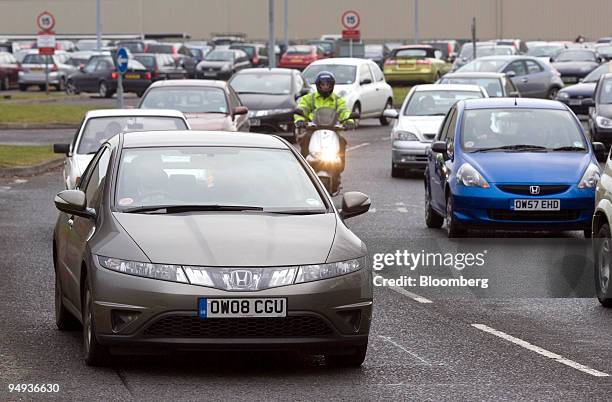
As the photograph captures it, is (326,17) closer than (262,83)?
No

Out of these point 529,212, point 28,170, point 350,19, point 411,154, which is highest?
point 350,19

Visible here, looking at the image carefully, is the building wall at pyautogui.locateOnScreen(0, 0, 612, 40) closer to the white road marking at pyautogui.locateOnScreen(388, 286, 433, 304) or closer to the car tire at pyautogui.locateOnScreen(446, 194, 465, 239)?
the car tire at pyautogui.locateOnScreen(446, 194, 465, 239)

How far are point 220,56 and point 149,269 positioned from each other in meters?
59.0

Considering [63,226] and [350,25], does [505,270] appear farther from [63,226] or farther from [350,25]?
[350,25]

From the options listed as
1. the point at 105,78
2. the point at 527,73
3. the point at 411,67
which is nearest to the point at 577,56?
the point at 411,67

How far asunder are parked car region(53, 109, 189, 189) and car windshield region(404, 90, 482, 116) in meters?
8.55

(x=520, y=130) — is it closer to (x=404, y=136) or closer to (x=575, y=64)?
(x=404, y=136)

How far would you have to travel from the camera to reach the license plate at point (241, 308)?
8.99 m

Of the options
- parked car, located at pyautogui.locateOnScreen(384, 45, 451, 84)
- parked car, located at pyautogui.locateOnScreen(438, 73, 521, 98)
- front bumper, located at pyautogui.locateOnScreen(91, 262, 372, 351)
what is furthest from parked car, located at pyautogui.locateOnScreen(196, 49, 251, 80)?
front bumper, located at pyautogui.locateOnScreen(91, 262, 372, 351)

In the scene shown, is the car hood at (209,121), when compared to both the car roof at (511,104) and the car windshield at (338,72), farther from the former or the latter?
the car windshield at (338,72)

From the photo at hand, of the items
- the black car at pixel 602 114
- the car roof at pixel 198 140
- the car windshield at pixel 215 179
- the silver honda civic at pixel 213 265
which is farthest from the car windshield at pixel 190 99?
the silver honda civic at pixel 213 265

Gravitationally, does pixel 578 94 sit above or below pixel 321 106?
below

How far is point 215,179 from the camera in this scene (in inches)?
408

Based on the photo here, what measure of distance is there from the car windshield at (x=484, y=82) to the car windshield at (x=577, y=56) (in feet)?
79.3
